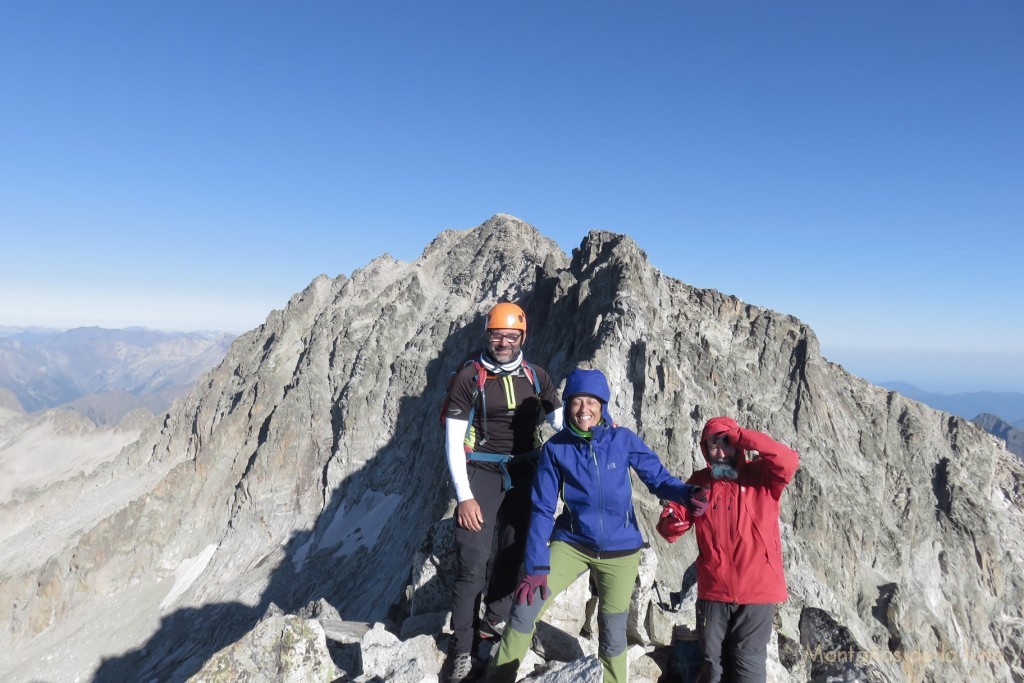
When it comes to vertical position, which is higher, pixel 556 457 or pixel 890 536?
pixel 556 457

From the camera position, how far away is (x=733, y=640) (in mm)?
6309

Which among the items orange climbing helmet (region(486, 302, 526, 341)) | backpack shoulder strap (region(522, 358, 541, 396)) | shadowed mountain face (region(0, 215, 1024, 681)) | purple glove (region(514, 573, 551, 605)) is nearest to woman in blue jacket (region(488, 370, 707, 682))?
purple glove (region(514, 573, 551, 605))

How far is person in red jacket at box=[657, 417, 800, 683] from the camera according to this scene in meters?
6.18

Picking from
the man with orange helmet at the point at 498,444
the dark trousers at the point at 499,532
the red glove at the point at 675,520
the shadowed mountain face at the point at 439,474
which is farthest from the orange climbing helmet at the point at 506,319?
the shadowed mountain face at the point at 439,474

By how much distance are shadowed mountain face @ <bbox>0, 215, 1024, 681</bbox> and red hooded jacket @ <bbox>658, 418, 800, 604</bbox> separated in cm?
360

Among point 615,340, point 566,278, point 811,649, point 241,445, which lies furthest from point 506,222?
point 811,649

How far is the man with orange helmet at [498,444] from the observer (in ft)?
23.4

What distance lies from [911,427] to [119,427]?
212496 mm

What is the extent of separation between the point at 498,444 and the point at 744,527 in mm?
3384

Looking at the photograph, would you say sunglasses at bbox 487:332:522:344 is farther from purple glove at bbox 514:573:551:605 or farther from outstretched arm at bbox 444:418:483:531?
purple glove at bbox 514:573:551:605

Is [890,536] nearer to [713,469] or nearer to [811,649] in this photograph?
[811,649]

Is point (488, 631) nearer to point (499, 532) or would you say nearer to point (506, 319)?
point (499, 532)

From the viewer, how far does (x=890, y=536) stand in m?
44.7

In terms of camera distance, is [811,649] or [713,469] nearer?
[713,469]
